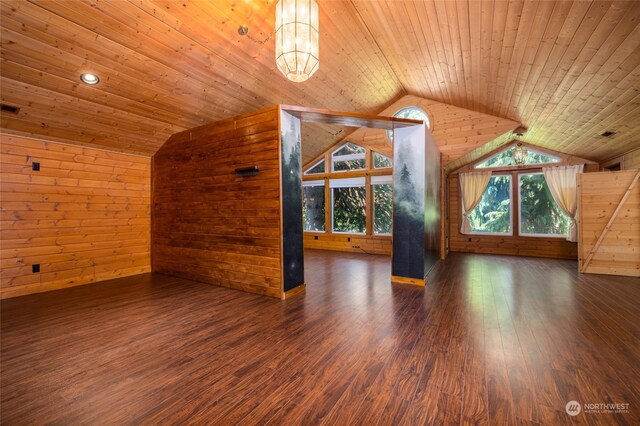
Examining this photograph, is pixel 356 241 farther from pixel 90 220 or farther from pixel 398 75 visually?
pixel 90 220

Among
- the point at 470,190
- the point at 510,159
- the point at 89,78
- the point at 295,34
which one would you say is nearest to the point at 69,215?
the point at 89,78

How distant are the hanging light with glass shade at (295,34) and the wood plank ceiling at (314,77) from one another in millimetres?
1066

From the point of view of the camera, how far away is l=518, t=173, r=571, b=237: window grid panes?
272 inches

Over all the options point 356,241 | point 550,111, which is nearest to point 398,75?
point 550,111

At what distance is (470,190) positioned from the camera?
7.71 m

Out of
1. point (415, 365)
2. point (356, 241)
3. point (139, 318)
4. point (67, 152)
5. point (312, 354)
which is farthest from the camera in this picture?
point (356, 241)

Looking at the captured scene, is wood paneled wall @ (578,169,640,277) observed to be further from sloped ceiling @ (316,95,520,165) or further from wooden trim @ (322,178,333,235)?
wooden trim @ (322,178,333,235)

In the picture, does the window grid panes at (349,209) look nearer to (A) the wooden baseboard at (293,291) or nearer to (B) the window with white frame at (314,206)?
(B) the window with white frame at (314,206)

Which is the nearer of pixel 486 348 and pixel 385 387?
pixel 385 387

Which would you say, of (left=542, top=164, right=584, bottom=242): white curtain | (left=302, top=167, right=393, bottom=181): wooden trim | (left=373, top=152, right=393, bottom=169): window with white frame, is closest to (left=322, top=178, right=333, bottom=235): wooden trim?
(left=302, top=167, right=393, bottom=181): wooden trim

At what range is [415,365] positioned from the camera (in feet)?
7.07

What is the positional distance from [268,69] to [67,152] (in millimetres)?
3707

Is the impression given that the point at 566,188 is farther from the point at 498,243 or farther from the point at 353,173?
the point at 353,173

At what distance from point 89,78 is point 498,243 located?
9.10m
